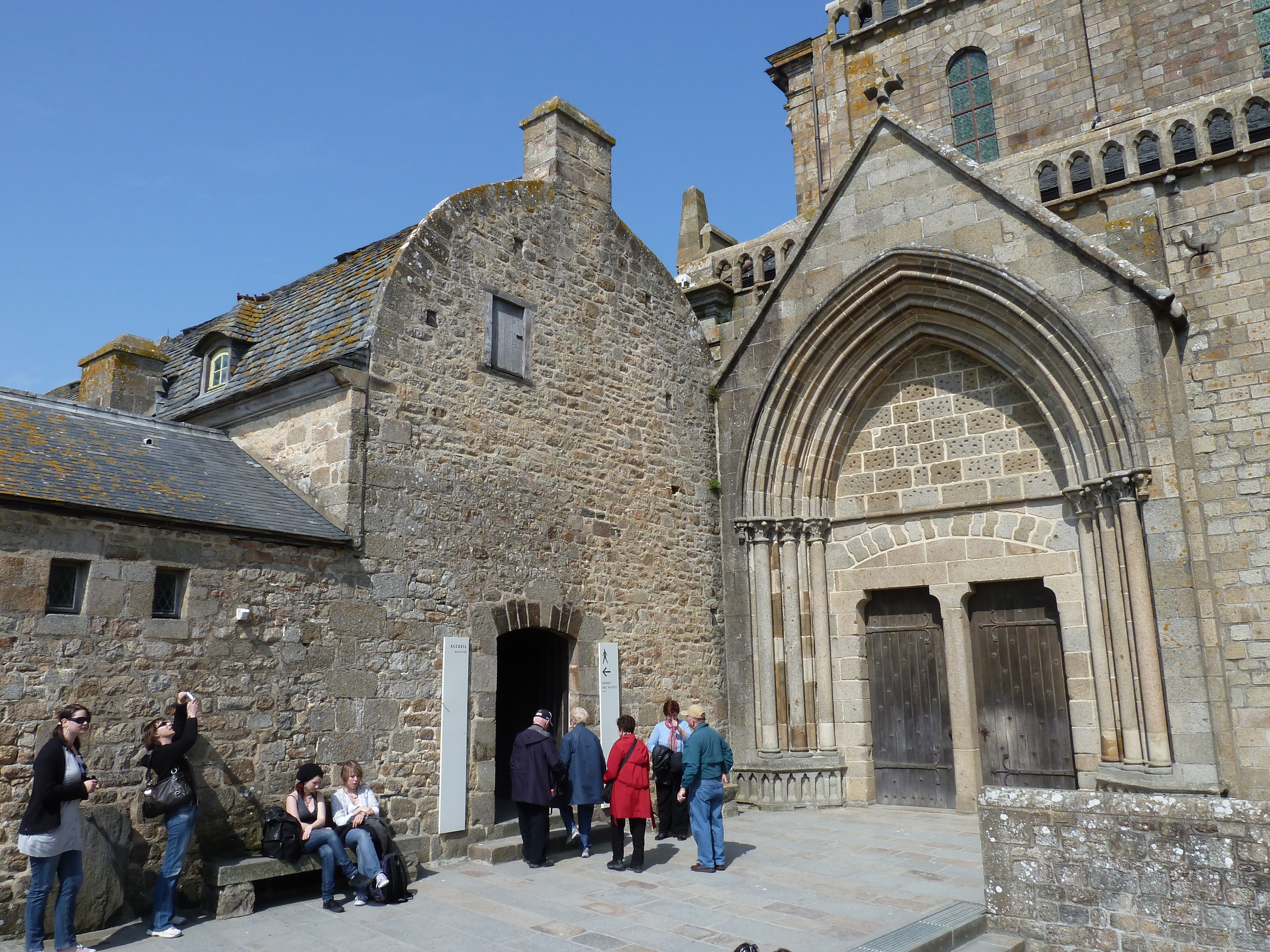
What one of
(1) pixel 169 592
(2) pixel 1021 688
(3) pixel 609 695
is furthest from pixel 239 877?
(2) pixel 1021 688

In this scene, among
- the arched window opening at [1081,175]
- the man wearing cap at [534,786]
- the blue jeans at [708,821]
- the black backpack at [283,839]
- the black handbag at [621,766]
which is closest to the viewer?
the black backpack at [283,839]

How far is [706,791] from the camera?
711 centimetres

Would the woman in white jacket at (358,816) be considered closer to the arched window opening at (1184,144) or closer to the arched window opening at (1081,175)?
the arched window opening at (1081,175)

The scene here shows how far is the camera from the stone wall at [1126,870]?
4992 mm

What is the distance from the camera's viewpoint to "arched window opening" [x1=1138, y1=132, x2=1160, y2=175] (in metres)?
9.38

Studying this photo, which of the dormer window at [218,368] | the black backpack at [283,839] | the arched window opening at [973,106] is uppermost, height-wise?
the arched window opening at [973,106]

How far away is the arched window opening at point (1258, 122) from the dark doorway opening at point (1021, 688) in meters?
4.65

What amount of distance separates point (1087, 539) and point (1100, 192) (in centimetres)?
354

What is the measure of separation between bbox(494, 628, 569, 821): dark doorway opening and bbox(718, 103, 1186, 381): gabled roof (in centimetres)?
395

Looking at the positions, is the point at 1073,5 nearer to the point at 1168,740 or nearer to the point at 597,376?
the point at 597,376

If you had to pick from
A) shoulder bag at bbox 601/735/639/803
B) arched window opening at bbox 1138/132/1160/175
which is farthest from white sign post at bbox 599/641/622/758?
arched window opening at bbox 1138/132/1160/175

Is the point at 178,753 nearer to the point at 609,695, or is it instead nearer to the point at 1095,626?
the point at 609,695

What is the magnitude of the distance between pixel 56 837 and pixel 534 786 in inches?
130

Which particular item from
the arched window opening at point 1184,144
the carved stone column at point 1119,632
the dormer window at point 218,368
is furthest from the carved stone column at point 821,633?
the dormer window at point 218,368
